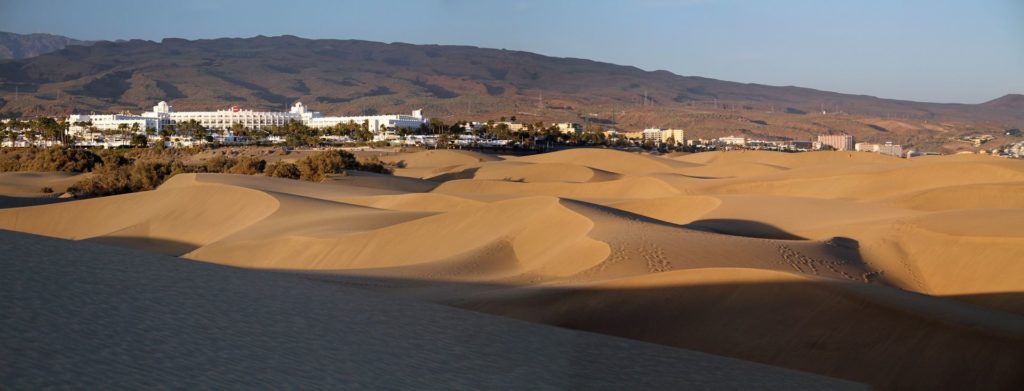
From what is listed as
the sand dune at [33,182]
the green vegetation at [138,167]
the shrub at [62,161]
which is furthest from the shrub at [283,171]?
the shrub at [62,161]

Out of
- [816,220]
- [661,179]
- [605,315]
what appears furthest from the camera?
[661,179]

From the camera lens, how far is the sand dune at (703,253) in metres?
13.9

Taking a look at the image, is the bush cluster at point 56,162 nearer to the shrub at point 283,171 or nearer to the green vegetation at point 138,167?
the green vegetation at point 138,167

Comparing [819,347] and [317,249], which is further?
[317,249]

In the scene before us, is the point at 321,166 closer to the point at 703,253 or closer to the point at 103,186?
the point at 103,186

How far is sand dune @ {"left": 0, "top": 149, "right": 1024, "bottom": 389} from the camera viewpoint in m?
13.9

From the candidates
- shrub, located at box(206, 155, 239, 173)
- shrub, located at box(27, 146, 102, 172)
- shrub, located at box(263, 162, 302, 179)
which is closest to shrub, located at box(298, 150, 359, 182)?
shrub, located at box(263, 162, 302, 179)

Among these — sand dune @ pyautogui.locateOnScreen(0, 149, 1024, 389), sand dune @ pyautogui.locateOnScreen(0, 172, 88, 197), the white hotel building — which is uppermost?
the white hotel building

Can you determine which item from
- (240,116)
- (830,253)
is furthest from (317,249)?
(240,116)

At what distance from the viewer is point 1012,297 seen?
748 inches

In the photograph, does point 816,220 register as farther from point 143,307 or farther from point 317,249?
point 143,307

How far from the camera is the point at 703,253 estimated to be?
2120cm

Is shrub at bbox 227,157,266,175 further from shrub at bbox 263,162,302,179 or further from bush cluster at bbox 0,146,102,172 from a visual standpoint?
bush cluster at bbox 0,146,102,172

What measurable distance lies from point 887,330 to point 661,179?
1583 inches
